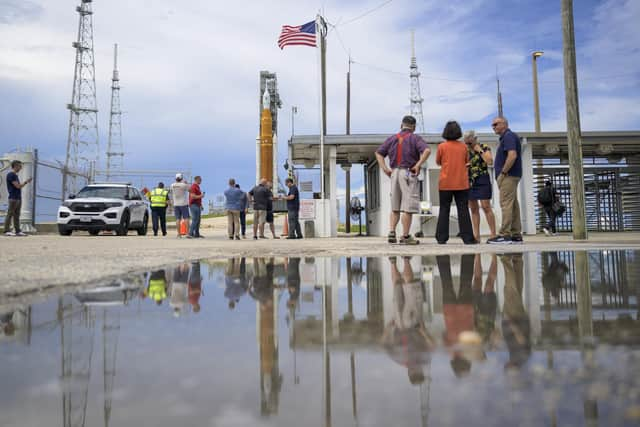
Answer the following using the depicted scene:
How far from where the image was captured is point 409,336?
1298 mm

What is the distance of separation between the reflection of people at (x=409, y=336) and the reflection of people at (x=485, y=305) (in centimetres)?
16

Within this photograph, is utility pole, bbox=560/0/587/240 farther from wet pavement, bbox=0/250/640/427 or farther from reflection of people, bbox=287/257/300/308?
wet pavement, bbox=0/250/640/427

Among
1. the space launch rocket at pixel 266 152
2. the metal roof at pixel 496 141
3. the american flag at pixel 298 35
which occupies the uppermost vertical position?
the american flag at pixel 298 35

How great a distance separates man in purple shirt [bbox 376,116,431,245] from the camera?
6863mm

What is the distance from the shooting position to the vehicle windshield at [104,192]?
51.5ft

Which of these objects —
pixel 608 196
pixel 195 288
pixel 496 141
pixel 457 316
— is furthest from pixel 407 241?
pixel 608 196

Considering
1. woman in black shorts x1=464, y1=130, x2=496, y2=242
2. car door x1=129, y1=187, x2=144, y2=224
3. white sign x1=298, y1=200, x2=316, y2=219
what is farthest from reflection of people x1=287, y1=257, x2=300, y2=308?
car door x1=129, y1=187, x2=144, y2=224

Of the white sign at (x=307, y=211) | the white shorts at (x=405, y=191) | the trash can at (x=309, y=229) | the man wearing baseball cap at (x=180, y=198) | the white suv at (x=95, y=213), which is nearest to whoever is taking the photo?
the white shorts at (x=405, y=191)

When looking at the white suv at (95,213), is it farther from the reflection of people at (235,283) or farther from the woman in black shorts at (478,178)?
A: the reflection of people at (235,283)

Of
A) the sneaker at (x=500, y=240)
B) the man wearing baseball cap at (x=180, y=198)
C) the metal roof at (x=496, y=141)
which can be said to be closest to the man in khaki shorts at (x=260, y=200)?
the man wearing baseball cap at (x=180, y=198)

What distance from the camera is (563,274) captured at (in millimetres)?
2859

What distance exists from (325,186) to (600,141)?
1006 cm

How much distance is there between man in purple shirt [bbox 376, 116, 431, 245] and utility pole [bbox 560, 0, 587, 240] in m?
3.94

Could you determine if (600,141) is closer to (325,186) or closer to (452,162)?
(325,186)
